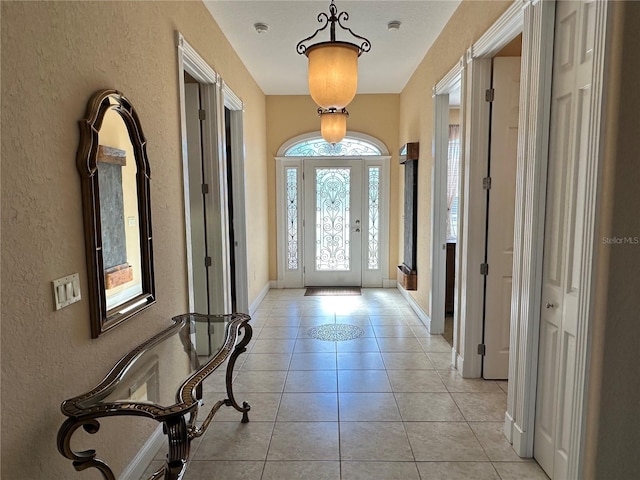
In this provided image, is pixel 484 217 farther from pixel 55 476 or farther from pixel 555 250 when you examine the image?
pixel 55 476

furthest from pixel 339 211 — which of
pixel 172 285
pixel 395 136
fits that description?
pixel 172 285

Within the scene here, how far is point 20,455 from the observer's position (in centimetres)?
132

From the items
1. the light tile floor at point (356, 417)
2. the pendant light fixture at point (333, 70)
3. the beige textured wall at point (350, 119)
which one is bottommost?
the light tile floor at point (356, 417)

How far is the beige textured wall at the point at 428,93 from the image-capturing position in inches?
118

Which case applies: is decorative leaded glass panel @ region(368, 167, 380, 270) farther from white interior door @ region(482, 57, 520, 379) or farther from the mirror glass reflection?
the mirror glass reflection

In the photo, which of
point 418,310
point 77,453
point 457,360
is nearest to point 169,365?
point 77,453

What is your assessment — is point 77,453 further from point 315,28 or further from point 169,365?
point 315,28

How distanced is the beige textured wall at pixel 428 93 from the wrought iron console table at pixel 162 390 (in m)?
2.67

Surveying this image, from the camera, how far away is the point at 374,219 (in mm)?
6473

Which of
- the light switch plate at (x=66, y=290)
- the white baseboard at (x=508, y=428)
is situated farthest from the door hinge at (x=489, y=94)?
the light switch plate at (x=66, y=290)

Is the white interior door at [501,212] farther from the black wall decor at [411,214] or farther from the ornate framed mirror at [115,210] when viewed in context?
the ornate framed mirror at [115,210]

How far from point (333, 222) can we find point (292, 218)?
66 centimetres

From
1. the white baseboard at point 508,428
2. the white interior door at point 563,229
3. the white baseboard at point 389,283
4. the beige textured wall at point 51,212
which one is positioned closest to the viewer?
the beige textured wall at point 51,212

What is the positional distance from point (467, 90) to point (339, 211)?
3.53 metres
